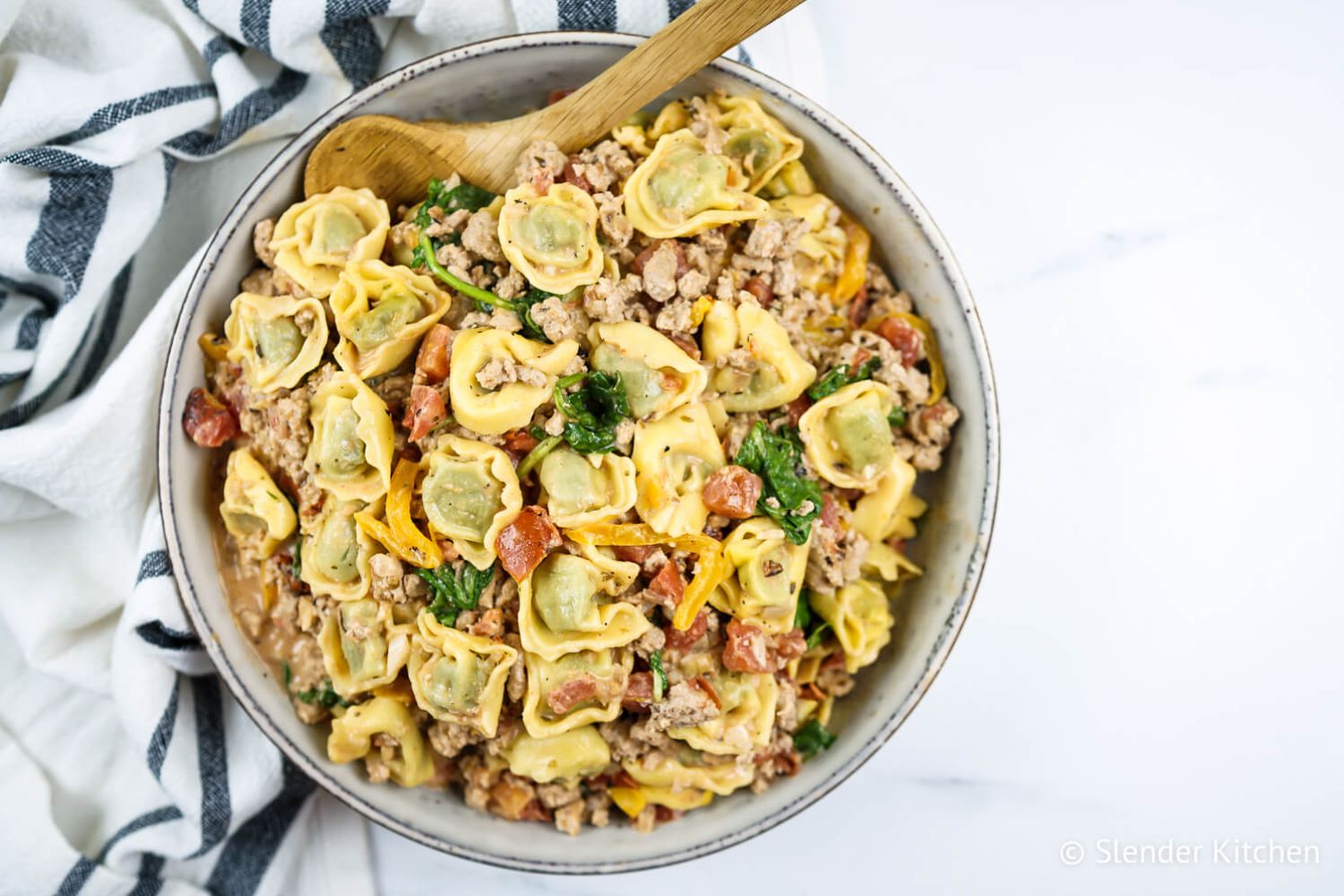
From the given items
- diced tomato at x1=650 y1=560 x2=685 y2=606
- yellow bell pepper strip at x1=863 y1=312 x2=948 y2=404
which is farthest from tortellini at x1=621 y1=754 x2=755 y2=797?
yellow bell pepper strip at x1=863 y1=312 x2=948 y2=404

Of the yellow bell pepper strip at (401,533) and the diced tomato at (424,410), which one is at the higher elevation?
the diced tomato at (424,410)

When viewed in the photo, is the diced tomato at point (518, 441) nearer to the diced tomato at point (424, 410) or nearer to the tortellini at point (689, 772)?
the diced tomato at point (424, 410)

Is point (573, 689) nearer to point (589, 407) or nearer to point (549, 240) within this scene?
point (589, 407)

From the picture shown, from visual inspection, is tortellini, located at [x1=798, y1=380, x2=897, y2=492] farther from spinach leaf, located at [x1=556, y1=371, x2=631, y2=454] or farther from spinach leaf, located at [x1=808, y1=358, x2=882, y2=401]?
spinach leaf, located at [x1=556, y1=371, x2=631, y2=454]

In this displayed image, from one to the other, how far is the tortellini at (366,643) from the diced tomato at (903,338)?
1.92 metres

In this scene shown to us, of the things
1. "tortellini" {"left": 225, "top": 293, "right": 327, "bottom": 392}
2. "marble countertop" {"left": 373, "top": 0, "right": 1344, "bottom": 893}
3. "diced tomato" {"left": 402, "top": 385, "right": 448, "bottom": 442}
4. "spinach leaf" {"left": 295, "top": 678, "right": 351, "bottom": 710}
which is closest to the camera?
"diced tomato" {"left": 402, "top": 385, "right": 448, "bottom": 442}

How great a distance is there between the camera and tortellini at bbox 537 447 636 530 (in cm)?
328

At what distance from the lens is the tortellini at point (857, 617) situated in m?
3.76

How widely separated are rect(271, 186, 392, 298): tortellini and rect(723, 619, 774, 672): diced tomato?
1.73 meters

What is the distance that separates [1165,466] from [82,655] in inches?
174

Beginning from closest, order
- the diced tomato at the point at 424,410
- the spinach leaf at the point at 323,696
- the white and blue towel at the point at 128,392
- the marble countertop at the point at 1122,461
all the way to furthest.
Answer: the diced tomato at the point at 424,410 → the spinach leaf at the point at 323,696 → the white and blue towel at the point at 128,392 → the marble countertop at the point at 1122,461

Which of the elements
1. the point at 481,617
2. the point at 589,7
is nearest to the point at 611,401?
the point at 481,617

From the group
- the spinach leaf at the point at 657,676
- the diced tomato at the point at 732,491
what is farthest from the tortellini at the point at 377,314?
the spinach leaf at the point at 657,676

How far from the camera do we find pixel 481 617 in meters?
3.48
